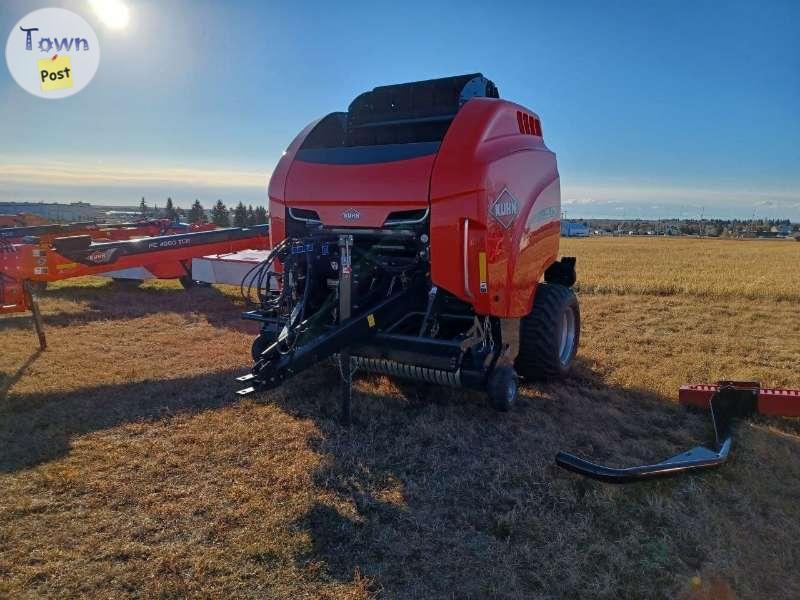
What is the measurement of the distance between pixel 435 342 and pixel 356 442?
2.84 ft

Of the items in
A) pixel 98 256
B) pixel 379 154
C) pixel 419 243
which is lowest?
pixel 98 256

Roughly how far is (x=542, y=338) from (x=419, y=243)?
1423 millimetres

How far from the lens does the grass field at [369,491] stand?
248 cm

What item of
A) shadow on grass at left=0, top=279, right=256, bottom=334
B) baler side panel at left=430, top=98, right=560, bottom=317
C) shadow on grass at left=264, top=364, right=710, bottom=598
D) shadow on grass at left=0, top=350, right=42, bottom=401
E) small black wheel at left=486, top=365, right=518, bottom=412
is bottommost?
shadow on grass at left=264, top=364, right=710, bottom=598

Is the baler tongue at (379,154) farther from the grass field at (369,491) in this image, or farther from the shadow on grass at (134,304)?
the shadow on grass at (134,304)

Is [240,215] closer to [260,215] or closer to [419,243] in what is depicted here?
[260,215]

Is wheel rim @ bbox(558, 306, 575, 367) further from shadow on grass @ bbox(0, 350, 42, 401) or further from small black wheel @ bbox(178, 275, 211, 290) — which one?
small black wheel @ bbox(178, 275, 211, 290)

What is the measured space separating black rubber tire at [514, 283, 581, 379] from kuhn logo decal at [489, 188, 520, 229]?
1.03 m

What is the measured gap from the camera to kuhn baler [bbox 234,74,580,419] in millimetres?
3879

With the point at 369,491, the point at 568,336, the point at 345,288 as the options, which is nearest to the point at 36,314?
the point at 345,288

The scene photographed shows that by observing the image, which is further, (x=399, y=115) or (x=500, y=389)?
(x=399, y=115)

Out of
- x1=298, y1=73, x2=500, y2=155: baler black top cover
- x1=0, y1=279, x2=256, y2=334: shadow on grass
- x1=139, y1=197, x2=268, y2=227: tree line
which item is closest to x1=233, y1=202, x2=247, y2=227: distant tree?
x1=139, y1=197, x2=268, y2=227: tree line

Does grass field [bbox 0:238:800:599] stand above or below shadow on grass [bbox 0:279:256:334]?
below

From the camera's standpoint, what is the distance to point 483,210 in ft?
12.5
